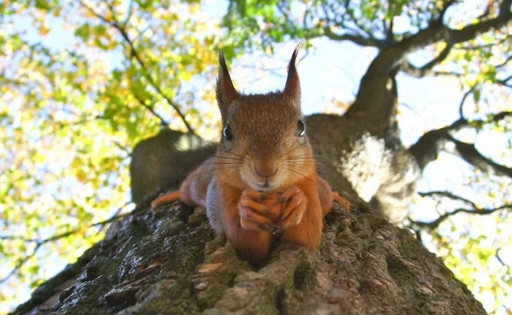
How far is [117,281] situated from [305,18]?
382 centimetres

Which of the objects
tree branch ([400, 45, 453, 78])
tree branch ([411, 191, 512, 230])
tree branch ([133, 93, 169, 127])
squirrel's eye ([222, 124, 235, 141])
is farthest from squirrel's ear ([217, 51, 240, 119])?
tree branch ([411, 191, 512, 230])

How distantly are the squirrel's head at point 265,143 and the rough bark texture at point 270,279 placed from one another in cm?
27

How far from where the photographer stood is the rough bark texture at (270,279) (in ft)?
4.21

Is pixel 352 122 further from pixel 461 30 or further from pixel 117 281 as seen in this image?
pixel 117 281

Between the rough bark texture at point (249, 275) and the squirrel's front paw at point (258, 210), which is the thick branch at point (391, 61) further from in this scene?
the squirrel's front paw at point (258, 210)

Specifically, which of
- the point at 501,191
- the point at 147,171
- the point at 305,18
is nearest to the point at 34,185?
the point at 147,171

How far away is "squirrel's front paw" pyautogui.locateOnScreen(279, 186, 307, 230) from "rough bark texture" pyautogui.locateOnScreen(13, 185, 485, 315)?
0.13 meters

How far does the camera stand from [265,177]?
143 centimetres

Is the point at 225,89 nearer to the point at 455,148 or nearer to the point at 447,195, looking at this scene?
the point at 455,148

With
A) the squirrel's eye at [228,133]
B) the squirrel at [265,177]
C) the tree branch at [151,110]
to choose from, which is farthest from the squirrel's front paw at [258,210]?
the tree branch at [151,110]

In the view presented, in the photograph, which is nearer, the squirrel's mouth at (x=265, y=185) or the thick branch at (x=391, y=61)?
the squirrel's mouth at (x=265, y=185)

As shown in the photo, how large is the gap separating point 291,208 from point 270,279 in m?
0.25

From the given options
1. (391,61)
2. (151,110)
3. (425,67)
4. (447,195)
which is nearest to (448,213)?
(447,195)

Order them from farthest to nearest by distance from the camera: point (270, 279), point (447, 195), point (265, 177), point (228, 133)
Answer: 1. point (447, 195)
2. point (228, 133)
3. point (265, 177)
4. point (270, 279)
